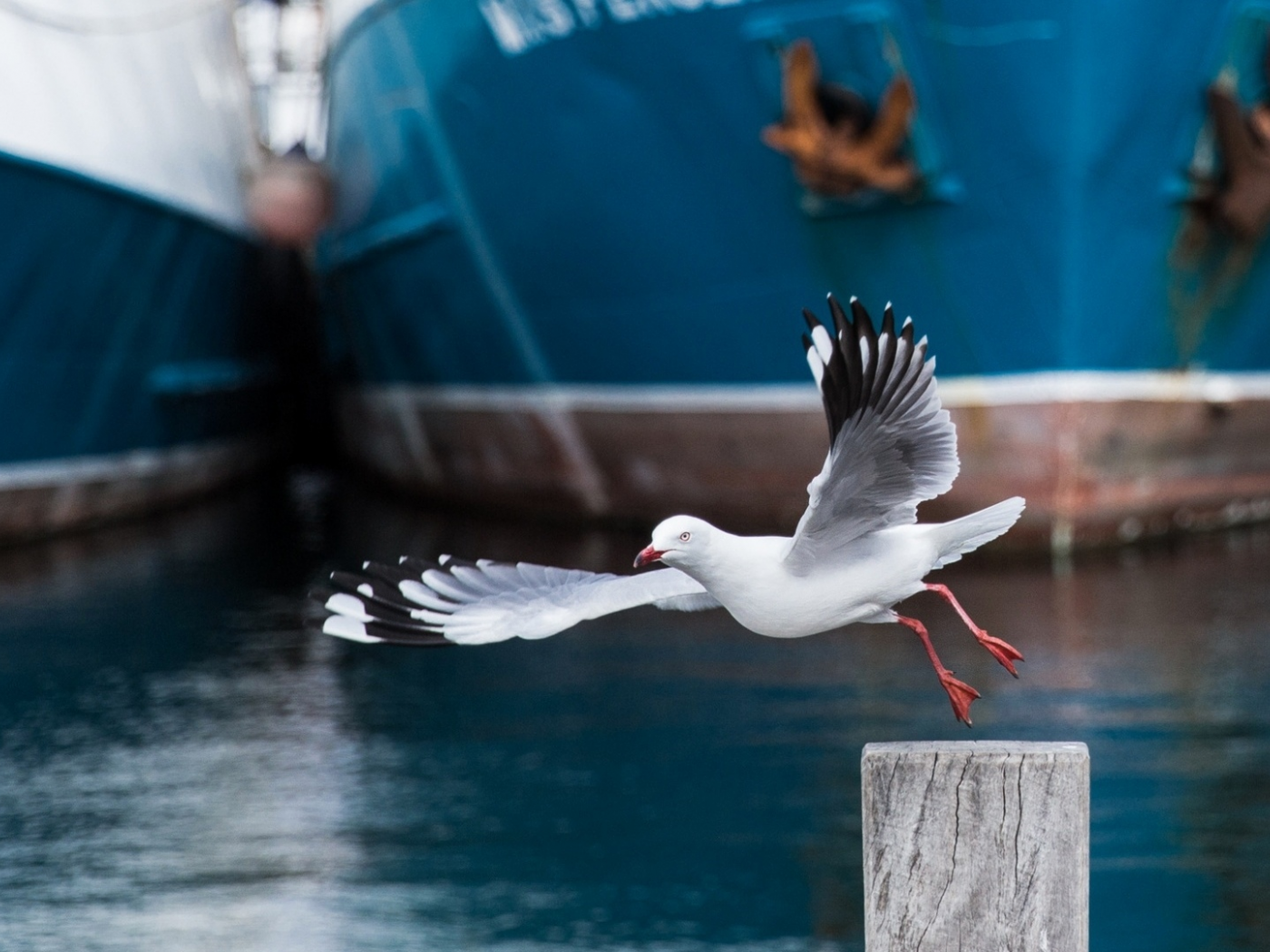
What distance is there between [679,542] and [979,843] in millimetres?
835

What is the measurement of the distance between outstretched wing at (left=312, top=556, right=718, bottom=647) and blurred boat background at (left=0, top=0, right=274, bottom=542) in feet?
28.3

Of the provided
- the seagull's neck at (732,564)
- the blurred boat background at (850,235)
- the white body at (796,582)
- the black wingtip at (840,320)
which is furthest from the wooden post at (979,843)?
the blurred boat background at (850,235)

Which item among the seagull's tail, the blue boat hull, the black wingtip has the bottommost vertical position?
the seagull's tail

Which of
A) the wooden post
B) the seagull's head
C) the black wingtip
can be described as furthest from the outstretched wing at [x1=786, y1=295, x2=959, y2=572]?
the wooden post

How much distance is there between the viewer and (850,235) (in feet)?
33.1

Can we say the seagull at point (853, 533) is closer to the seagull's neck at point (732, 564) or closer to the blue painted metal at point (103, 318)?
the seagull's neck at point (732, 564)

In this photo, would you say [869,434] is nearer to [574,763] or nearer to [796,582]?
[796,582]

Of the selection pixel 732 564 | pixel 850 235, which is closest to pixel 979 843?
pixel 732 564

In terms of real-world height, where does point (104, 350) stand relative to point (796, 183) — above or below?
below

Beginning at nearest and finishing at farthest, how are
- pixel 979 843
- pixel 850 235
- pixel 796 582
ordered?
pixel 796 582 < pixel 979 843 < pixel 850 235

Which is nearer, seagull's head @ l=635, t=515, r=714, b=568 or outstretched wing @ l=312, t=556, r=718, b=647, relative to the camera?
seagull's head @ l=635, t=515, r=714, b=568

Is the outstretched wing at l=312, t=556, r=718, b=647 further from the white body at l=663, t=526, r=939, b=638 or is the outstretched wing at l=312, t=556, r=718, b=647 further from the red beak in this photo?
the red beak

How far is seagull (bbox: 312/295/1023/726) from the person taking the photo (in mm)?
2562

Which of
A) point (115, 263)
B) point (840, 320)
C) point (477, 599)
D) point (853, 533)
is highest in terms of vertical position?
point (115, 263)
